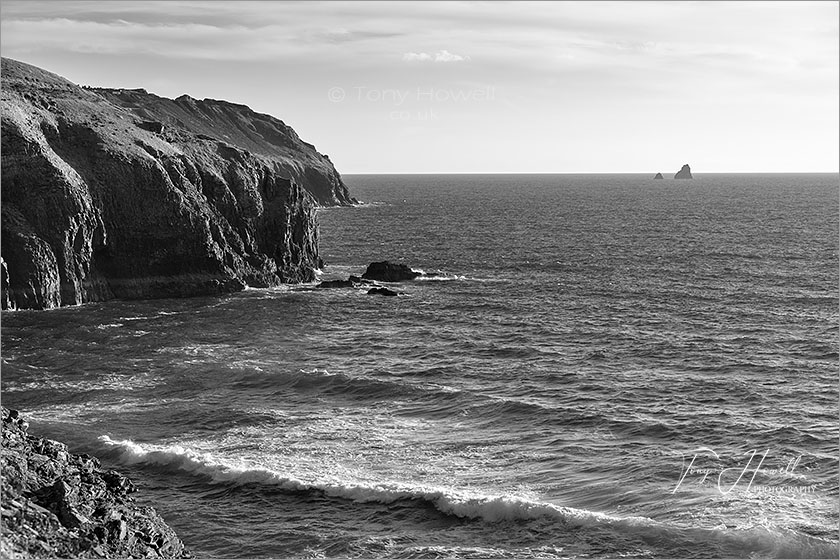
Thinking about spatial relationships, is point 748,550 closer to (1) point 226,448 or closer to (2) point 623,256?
(1) point 226,448

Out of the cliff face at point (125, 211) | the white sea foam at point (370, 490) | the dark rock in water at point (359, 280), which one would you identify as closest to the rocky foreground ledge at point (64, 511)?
the white sea foam at point (370, 490)

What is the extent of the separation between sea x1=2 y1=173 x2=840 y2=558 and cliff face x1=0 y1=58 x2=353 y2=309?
423 centimetres

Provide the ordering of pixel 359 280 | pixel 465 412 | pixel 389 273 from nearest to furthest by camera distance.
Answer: pixel 465 412 < pixel 359 280 < pixel 389 273

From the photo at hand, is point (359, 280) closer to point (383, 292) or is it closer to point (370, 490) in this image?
point (383, 292)

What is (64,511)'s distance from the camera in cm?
2427

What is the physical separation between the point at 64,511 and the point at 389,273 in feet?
257

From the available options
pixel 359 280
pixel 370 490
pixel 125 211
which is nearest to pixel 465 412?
pixel 370 490

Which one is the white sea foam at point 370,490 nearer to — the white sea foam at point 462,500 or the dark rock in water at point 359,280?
the white sea foam at point 462,500

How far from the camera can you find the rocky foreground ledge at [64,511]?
22.3 m

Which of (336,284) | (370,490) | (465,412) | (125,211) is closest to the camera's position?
(370,490)

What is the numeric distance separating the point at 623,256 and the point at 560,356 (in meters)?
59.0

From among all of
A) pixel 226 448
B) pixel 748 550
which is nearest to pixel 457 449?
pixel 226 448

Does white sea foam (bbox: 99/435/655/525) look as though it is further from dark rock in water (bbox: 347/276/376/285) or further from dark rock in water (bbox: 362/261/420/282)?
dark rock in water (bbox: 362/261/420/282)

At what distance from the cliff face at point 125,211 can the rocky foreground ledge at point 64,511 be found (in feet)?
177
